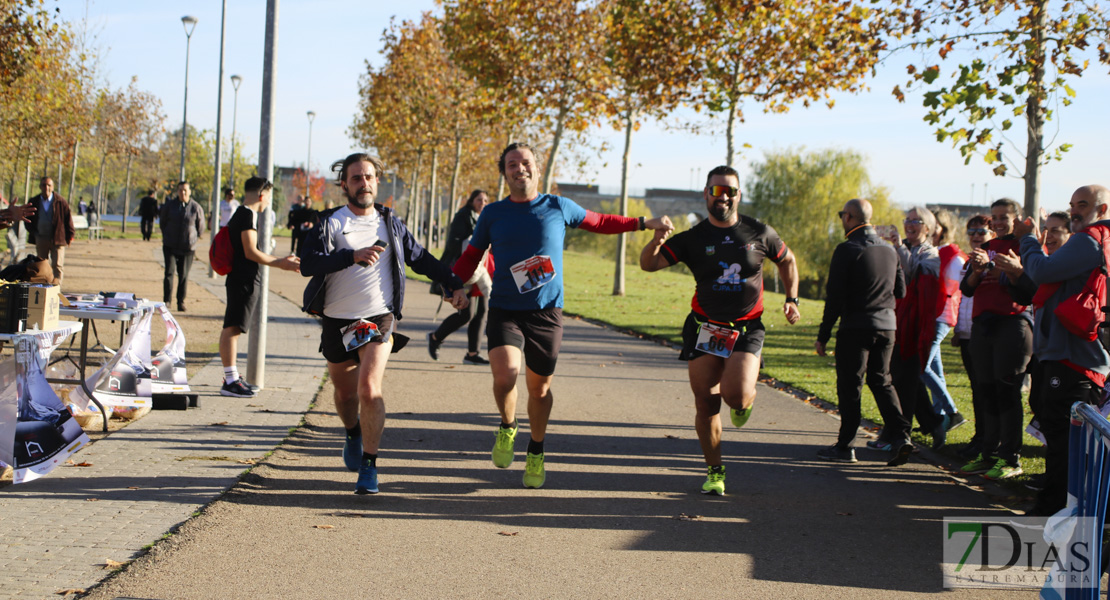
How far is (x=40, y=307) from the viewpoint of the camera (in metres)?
6.29

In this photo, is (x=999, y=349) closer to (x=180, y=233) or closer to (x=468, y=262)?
(x=468, y=262)

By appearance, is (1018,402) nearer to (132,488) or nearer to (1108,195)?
(1108,195)

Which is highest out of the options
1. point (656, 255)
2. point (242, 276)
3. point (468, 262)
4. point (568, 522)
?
point (656, 255)

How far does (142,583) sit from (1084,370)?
5084 millimetres

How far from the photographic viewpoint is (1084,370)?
18.5 ft

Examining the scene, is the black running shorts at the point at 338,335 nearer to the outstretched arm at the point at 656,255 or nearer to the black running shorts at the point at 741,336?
the outstretched arm at the point at 656,255

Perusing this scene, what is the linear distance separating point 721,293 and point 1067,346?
78.4 inches

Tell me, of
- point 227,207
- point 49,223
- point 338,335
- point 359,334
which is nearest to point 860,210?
point 359,334

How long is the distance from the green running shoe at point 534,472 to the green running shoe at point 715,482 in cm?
104

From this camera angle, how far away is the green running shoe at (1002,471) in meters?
6.77

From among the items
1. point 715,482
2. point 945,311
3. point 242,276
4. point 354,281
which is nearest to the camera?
point 354,281

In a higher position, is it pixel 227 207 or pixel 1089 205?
pixel 227 207

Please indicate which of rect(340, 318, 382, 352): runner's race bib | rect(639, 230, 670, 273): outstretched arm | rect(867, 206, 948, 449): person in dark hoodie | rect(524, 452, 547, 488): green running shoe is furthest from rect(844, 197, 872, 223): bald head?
rect(340, 318, 382, 352): runner's race bib

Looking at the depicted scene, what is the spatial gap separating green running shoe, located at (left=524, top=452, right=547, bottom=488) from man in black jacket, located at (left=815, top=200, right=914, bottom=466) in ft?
7.58
